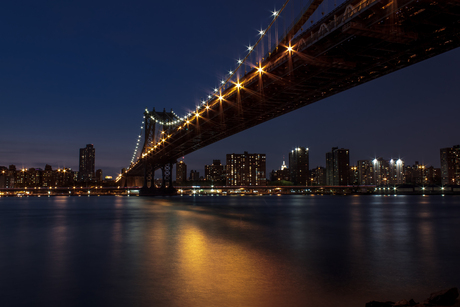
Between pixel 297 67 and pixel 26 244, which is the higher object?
pixel 297 67

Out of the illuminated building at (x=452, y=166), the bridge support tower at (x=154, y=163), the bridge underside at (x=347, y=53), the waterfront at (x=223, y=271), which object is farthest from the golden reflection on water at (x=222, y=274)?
the illuminated building at (x=452, y=166)

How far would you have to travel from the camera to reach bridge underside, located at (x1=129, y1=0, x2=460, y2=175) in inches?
719

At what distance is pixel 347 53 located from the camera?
23188 millimetres

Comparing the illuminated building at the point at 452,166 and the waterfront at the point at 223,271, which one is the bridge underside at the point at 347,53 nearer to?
the waterfront at the point at 223,271

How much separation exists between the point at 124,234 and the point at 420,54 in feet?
73.8

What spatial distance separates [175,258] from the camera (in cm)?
1125

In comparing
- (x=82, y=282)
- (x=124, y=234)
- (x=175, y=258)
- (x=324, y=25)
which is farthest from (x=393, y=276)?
(x=324, y=25)

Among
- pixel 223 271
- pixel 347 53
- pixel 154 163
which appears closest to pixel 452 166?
pixel 154 163

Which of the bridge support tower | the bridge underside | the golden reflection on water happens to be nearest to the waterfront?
the golden reflection on water

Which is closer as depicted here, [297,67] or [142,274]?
[142,274]

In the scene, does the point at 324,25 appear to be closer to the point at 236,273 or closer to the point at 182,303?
the point at 236,273

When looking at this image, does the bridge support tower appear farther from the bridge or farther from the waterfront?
the waterfront

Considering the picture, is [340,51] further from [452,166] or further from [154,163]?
[452,166]

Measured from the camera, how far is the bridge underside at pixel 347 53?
59.9 feet
